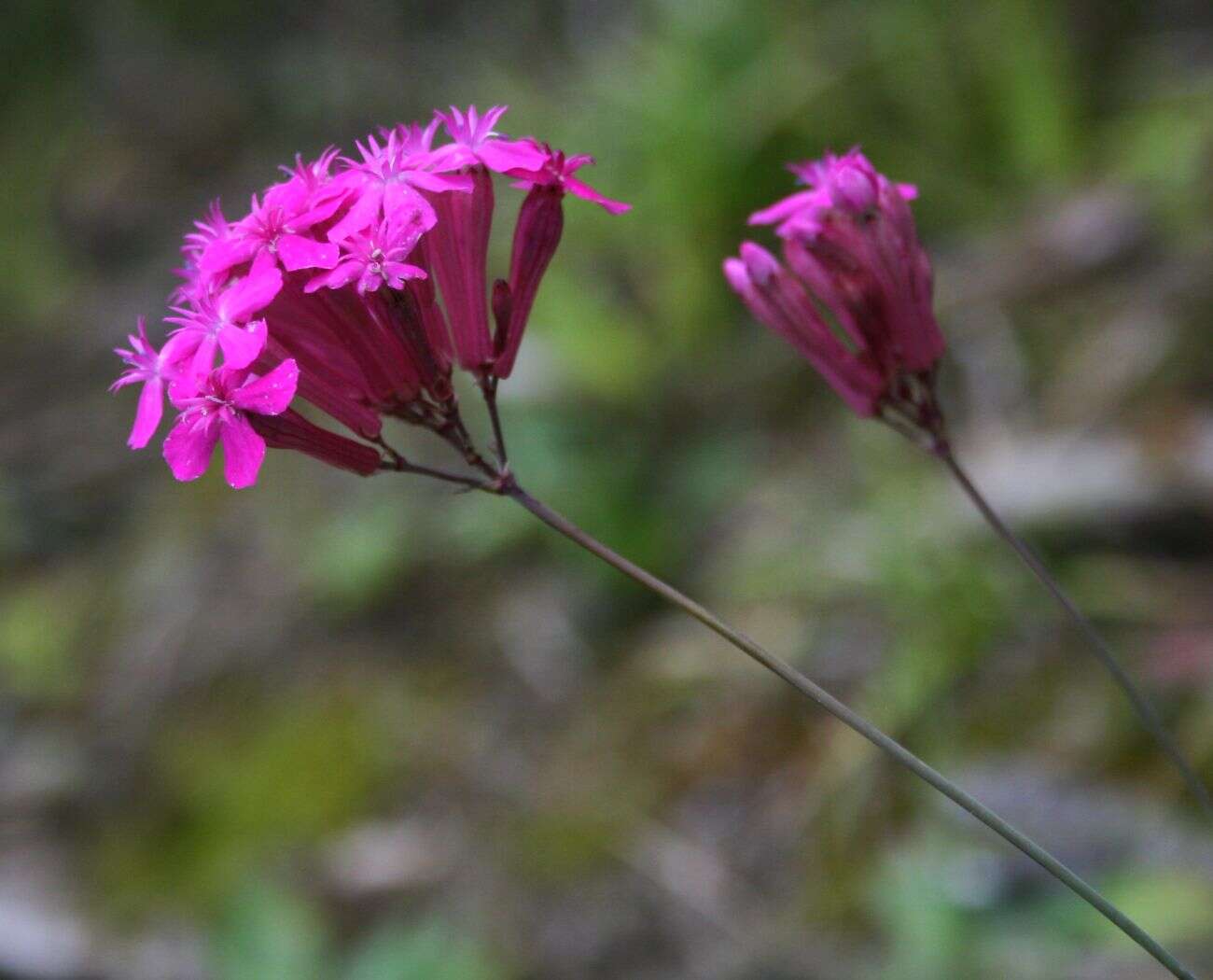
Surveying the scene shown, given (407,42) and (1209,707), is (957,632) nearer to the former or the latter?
(1209,707)

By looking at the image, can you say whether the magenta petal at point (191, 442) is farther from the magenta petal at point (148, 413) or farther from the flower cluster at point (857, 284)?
the flower cluster at point (857, 284)

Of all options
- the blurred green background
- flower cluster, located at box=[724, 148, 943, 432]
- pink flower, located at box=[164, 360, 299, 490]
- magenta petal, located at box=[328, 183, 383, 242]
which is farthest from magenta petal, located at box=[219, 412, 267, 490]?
the blurred green background

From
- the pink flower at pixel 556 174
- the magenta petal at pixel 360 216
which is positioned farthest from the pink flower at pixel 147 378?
the pink flower at pixel 556 174

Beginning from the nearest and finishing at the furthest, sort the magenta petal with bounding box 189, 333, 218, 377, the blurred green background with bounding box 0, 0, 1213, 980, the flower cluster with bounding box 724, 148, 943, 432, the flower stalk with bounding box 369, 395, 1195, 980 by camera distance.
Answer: the flower stalk with bounding box 369, 395, 1195, 980
the magenta petal with bounding box 189, 333, 218, 377
the flower cluster with bounding box 724, 148, 943, 432
the blurred green background with bounding box 0, 0, 1213, 980

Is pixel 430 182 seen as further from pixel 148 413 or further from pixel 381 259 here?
pixel 148 413

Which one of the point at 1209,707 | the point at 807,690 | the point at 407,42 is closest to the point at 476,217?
the point at 807,690

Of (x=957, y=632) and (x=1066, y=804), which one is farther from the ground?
(x=957, y=632)

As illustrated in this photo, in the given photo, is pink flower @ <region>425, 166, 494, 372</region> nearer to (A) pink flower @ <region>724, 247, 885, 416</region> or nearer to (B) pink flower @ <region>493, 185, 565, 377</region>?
(B) pink flower @ <region>493, 185, 565, 377</region>
